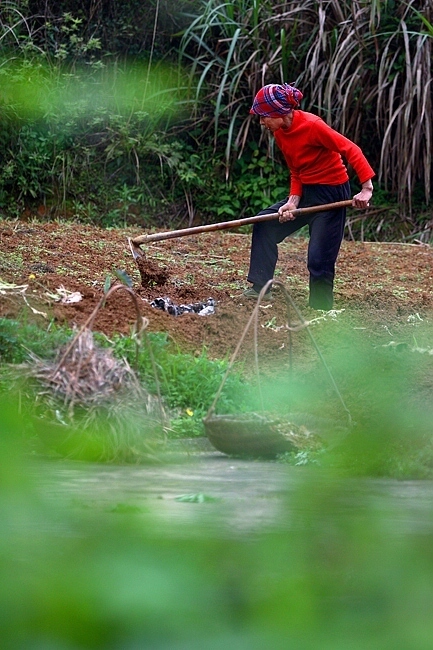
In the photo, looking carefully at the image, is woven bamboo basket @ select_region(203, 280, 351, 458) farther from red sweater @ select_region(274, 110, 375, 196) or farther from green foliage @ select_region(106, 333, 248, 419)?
red sweater @ select_region(274, 110, 375, 196)

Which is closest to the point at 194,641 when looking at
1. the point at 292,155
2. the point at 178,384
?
the point at 178,384

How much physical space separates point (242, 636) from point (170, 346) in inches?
145

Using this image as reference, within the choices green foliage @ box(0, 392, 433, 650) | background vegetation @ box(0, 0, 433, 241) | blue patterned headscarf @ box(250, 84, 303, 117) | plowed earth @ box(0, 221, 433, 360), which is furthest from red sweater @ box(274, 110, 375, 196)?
background vegetation @ box(0, 0, 433, 241)

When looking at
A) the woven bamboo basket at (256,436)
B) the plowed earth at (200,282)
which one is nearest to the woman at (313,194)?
the plowed earth at (200,282)

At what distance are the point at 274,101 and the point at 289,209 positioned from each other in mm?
635

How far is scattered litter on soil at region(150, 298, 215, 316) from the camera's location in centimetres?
566

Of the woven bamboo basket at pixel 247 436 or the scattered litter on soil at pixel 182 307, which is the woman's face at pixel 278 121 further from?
the woven bamboo basket at pixel 247 436

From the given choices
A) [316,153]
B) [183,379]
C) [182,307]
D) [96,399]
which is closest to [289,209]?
[316,153]

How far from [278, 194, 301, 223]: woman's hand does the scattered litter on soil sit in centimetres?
62

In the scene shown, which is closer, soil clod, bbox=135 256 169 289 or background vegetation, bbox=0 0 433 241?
soil clod, bbox=135 256 169 289

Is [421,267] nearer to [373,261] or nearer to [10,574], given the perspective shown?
[373,261]

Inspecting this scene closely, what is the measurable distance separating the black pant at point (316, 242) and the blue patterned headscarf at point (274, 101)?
54cm

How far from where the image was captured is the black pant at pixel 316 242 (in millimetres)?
6164

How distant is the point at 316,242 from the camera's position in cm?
616
